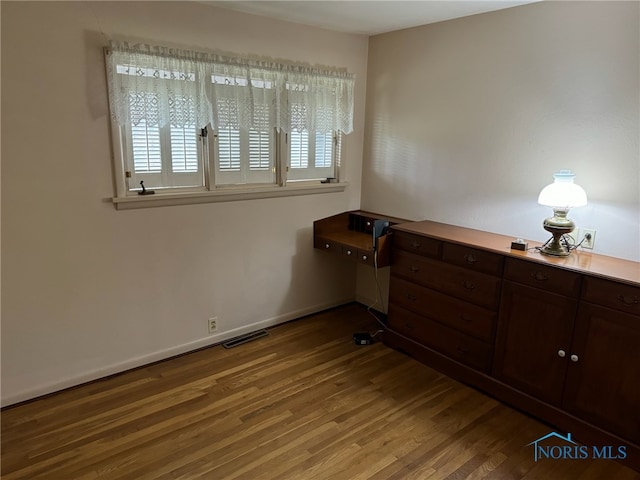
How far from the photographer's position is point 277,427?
240 centimetres

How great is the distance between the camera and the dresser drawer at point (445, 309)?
2666mm

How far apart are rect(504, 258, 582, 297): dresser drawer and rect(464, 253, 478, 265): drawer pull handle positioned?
0.20m

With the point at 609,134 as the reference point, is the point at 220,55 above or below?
above

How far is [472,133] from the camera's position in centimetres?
306

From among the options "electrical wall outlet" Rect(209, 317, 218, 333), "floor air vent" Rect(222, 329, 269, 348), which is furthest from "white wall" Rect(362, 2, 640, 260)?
"electrical wall outlet" Rect(209, 317, 218, 333)

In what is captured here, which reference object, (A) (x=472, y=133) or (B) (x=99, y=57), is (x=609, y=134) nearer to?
(A) (x=472, y=133)

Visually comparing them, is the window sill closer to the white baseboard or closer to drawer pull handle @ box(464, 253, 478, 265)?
the white baseboard

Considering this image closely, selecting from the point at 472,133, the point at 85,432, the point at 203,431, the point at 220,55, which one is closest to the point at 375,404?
the point at 203,431

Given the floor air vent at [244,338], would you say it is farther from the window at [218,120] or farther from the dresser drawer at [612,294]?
the dresser drawer at [612,294]

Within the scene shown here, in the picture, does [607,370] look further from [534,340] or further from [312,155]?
[312,155]

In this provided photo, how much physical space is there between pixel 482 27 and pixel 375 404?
2530 mm

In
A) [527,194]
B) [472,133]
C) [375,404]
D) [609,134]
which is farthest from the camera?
[472,133]

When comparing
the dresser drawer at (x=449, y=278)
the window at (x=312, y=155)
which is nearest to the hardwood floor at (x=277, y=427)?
the dresser drawer at (x=449, y=278)

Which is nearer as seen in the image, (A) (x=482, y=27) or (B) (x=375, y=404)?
(B) (x=375, y=404)
